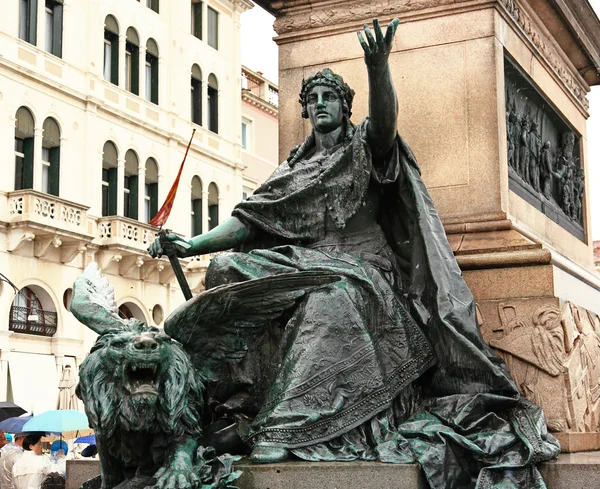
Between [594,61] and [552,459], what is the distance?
3.92 m

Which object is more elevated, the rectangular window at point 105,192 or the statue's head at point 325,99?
the rectangular window at point 105,192

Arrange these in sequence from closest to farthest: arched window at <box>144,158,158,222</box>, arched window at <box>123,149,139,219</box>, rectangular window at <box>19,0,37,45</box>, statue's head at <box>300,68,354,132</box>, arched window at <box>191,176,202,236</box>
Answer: statue's head at <box>300,68,354,132</box>
rectangular window at <box>19,0,37,45</box>
arched window at <box>123,149,139,219</box>
arched window at <box>144,158,158,222</box>
arched window at <box>191,176,202,236</box>

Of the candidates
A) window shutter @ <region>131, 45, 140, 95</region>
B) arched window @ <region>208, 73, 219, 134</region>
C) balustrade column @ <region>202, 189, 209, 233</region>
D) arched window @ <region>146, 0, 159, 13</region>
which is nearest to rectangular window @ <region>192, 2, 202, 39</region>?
arched window @ <region>208, 73, 219, 134</region>

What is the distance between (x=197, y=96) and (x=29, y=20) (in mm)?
7466

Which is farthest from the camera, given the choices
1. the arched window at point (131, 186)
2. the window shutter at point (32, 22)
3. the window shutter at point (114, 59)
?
the arched window at point (131, 186)

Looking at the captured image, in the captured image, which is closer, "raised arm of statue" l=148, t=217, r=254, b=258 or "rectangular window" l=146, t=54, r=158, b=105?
"raised arm of statue" l=148, t=217, r=254, b=258

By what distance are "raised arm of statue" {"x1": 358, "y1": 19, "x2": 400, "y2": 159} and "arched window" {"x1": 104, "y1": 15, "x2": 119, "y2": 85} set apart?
2476 cm

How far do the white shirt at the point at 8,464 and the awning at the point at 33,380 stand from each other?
49.6ft

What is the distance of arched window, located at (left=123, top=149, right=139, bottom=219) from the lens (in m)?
29.3

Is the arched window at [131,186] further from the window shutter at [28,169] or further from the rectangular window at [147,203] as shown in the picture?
the window shutter at [28,169]

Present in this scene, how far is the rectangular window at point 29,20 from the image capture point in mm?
26297

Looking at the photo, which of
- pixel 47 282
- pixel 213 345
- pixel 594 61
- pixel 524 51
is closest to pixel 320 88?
pixel 213 345

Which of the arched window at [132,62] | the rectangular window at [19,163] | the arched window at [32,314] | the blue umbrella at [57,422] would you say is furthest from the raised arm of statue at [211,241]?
the arched window at [132,62]

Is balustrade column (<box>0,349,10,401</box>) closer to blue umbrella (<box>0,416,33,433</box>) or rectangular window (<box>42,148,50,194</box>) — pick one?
rectangular window (<box>42,148,50,194</box>)
